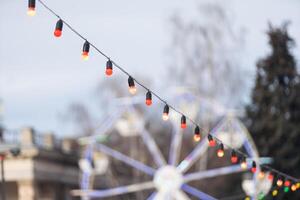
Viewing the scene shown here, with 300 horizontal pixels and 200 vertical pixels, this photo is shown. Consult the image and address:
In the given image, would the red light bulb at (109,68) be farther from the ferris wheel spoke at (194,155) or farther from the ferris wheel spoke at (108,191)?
the ferris wheel spoke at (108,191)

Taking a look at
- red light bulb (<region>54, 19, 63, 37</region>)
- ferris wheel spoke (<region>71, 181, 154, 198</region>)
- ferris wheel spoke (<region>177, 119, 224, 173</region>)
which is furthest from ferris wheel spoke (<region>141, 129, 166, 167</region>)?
red light bulb (<region>54, 19, 63, 37</region>)

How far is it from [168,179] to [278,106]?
5.42m

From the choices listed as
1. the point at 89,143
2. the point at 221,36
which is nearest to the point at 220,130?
the point at 89,143

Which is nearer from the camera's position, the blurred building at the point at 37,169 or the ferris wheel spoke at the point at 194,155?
the ferris wheel spoke at the point at 194,155

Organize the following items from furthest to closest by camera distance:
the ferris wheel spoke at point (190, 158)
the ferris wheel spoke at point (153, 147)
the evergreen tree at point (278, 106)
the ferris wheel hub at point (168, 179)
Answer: the ferris wheel spoke at point (153, 147), the evergreen tree at point (278, 106), the ferris wheel spoke at point (190, 158), the ferris wheel hub at point (168, 179)

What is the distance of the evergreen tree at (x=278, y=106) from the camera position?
30156mm

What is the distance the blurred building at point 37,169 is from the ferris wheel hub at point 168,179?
225 inches

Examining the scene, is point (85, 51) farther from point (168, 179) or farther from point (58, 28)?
point (168, 179)

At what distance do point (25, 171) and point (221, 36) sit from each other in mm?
13581

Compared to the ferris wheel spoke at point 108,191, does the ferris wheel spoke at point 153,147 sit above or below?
above

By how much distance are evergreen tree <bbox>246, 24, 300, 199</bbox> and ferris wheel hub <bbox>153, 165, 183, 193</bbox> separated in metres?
3.82

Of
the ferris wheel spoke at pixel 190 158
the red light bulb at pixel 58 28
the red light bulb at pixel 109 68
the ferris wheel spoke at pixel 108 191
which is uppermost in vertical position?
the red light bulb at pixel 58 28

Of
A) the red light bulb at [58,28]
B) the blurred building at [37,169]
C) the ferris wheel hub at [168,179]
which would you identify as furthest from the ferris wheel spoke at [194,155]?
the red light bulb at [58,28]

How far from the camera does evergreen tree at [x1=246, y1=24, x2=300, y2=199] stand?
3016cm
